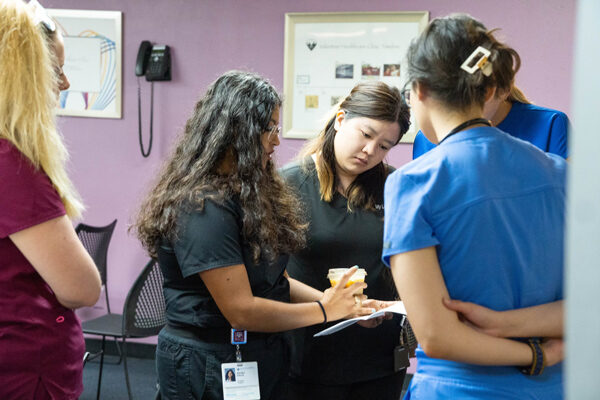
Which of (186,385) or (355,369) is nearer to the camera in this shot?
(186,385)

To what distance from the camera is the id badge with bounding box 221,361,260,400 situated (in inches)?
64.4

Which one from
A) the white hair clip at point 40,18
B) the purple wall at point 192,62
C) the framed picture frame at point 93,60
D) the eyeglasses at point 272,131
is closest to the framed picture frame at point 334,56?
the purple wall at point 192,62

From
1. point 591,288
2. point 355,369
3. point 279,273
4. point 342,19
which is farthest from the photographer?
point 342,19

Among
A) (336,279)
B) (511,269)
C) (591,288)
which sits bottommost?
(336,279)

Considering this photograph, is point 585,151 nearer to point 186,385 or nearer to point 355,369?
point 186,385

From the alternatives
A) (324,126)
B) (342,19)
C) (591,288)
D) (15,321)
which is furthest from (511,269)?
(342,19)

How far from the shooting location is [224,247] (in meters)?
1.55

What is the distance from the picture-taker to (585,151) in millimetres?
452

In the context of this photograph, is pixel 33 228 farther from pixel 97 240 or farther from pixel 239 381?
pixel 97 240

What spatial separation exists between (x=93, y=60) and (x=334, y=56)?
5.63 feet

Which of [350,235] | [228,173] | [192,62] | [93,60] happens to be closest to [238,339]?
[228,173]

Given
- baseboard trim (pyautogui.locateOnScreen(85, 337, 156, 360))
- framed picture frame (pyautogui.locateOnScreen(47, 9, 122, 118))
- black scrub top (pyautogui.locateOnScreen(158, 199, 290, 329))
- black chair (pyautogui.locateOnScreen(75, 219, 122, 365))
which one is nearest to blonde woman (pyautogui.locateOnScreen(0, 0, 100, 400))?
black scrub top (pyautogui.locateOnScreen(158, 199, 290, 329))

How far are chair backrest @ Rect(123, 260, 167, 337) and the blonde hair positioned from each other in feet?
5.52

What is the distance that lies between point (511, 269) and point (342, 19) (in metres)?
3.12
